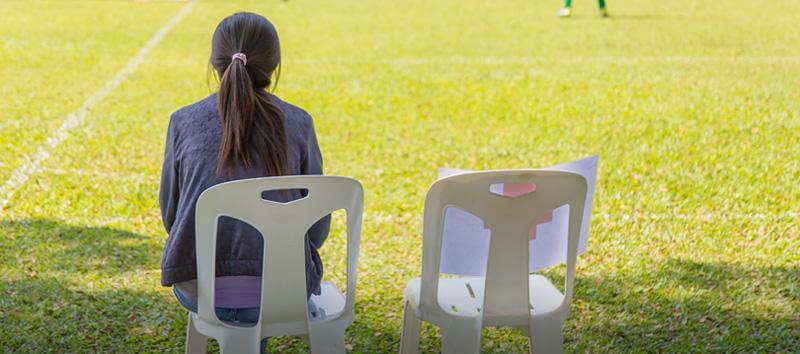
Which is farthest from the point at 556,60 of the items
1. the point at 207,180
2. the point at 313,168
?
the point at 207,180

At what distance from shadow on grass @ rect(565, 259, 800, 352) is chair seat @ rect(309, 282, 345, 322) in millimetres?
1337

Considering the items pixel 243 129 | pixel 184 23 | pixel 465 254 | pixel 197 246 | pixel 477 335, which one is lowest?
pixel 184 23

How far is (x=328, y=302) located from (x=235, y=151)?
27.2 inches

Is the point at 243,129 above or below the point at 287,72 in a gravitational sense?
above

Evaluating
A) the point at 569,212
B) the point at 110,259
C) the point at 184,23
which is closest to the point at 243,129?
the point at 569,212

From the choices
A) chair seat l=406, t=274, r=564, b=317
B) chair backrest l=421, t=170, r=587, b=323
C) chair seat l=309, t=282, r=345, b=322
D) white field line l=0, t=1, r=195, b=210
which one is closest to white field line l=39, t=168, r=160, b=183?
white field line l=0, t=1, r=195, b=210

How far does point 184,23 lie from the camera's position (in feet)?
54.0

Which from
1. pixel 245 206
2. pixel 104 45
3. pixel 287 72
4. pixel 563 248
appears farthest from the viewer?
pixel 104 45

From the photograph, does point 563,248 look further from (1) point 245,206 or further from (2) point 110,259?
(2) point 110,259

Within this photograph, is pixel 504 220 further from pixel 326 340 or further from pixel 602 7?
pixel 602 7

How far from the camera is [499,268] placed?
3.38m

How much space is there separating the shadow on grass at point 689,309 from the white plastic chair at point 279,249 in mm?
1599

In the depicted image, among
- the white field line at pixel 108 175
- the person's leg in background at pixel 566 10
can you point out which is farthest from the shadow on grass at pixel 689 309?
the person's leg in background at pixel 566 10

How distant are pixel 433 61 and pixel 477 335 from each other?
939 centimetres
